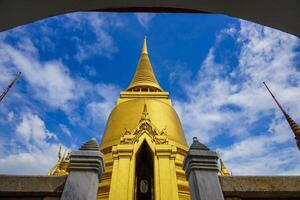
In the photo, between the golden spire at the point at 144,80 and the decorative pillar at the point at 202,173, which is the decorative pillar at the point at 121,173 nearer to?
the decorative pillar at the point at 202,173

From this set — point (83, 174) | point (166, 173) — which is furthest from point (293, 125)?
point (83, 174)

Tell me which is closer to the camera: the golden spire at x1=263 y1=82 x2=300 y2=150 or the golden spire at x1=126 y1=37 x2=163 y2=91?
the golden spire at x1=263 y1=82 x2=300 y2=150

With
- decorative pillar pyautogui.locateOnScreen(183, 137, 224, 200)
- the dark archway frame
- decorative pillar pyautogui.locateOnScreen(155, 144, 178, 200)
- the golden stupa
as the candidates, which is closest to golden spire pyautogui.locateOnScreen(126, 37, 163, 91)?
the golden stupa

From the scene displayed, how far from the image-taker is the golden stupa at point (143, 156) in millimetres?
8297

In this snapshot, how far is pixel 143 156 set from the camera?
33.4 ft

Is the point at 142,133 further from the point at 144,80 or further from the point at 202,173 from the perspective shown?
the point at 144,80

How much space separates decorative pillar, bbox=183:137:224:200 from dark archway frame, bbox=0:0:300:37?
2467 mm

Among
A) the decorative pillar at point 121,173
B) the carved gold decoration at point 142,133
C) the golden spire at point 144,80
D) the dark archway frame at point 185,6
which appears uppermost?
the golden spire at point 144,80

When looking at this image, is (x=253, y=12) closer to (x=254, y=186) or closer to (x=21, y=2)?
(x=21, y=2)

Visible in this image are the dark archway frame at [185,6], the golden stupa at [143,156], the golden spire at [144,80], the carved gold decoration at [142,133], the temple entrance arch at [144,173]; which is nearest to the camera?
the dark archway frame at [185,6]

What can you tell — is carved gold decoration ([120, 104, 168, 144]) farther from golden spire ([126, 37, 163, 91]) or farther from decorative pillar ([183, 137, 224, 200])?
golden spire ([126, 37, 163, 91])

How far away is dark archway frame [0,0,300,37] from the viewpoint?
4.48ft

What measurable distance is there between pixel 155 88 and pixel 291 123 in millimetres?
10172

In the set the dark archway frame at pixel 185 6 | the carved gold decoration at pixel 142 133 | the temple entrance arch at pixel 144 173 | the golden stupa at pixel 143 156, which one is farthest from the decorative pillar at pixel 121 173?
the dark archway frame at pixel 185 6
